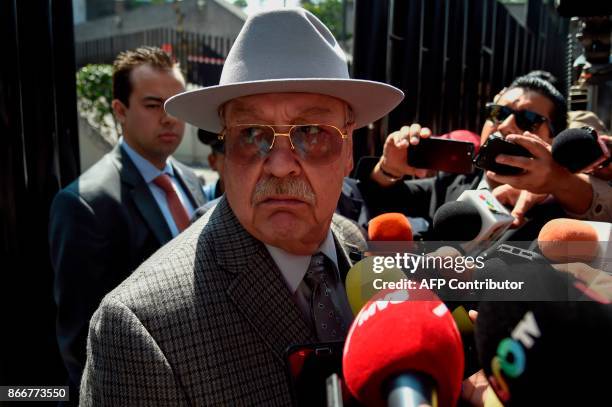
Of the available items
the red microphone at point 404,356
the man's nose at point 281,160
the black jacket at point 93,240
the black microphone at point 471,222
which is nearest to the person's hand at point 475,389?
the red microphone at point 404,356

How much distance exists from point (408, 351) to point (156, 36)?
68.0 ft

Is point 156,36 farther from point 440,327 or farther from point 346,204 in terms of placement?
point 440,327

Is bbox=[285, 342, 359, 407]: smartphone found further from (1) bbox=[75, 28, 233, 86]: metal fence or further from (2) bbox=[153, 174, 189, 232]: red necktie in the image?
(1) bbox=[75, 28, 233, 86]: metal fence

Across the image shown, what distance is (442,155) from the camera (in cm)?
214

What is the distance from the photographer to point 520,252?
1.20 metres

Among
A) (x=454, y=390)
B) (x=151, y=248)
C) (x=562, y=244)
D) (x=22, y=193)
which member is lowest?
(x=151, y=248)

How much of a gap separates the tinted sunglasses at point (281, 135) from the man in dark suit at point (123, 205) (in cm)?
144

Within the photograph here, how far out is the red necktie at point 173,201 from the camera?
10.9 ft

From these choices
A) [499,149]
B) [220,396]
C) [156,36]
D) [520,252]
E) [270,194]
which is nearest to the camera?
[520,252]

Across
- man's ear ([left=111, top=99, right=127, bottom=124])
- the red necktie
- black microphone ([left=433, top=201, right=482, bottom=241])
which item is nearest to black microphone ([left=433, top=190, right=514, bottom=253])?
black microphone ([left=433, top=201, right=482, bottom=241])

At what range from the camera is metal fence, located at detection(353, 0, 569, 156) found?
4.00 m

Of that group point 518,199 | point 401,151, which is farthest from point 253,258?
point 401,151

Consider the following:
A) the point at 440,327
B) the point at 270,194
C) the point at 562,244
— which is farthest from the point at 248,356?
the point at 562,244

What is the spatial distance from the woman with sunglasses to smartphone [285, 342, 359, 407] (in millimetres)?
923
